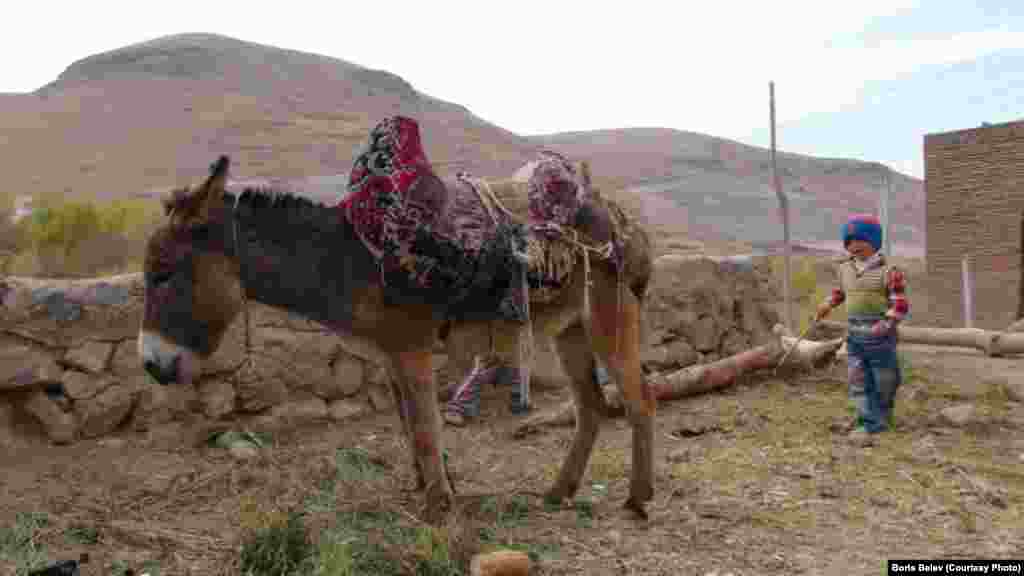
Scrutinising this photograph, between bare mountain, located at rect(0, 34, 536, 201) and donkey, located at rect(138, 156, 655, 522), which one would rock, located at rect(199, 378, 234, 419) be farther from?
bare mountain, located at rect(0, 34, 536, 201)

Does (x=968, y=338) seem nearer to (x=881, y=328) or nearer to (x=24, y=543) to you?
(x=881, y=328)

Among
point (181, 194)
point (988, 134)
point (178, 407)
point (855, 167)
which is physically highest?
point (855, 167)

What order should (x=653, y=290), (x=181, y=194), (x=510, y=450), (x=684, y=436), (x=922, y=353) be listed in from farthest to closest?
1. (x=922, y=353)
2. (x=653, y=290)
3. (x=684, y=436)
4. (x=510, y=450)
5. (x=181, y=194)

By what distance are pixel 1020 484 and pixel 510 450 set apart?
322 centimetres

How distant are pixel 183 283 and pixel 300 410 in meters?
2.52

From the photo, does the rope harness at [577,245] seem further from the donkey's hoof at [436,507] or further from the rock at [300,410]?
the rock at [300,410]

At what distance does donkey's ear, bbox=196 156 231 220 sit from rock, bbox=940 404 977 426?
5.67 meters

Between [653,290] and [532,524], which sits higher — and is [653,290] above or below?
above

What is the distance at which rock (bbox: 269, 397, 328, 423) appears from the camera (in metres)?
A: 5.73

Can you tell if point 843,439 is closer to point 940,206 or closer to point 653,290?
point 653,290

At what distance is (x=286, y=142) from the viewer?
5500cm

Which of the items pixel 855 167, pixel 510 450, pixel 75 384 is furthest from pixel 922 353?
pixel 855 167

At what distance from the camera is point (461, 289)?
380 cm

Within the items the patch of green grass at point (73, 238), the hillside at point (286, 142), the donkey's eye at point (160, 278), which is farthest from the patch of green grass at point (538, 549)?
the hillside at point (286, 142)
